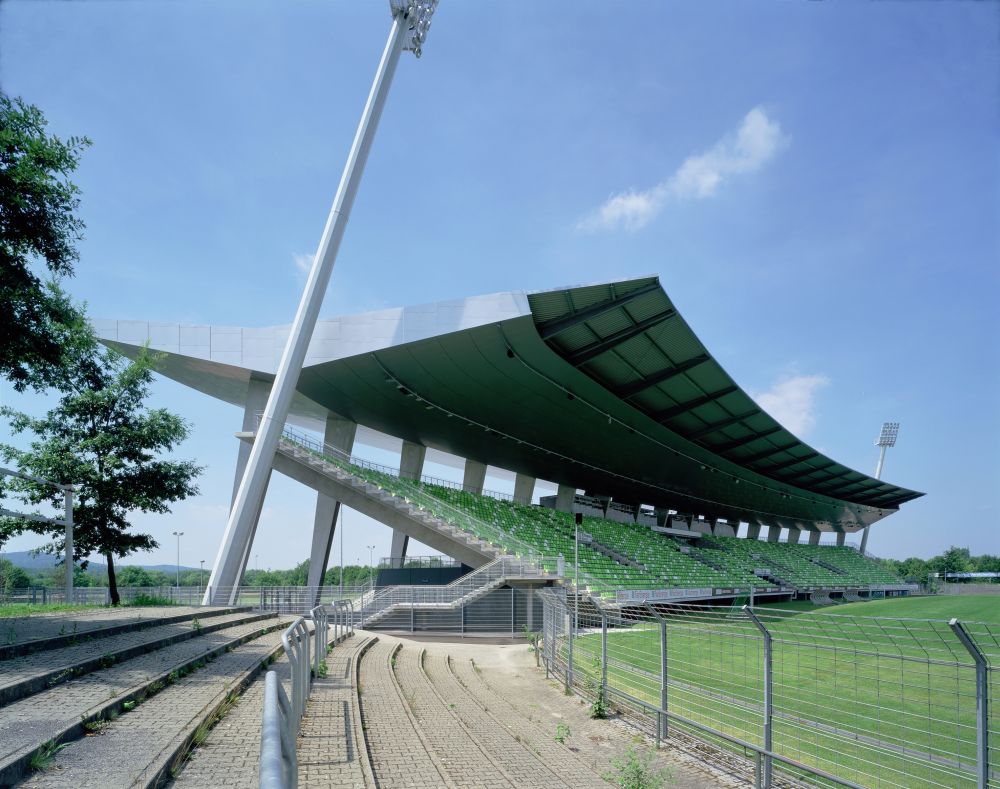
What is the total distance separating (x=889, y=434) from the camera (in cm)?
9600

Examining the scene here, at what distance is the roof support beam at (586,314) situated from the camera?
74.8 feet

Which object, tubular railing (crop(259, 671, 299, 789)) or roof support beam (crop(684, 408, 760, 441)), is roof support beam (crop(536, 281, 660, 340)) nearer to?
roof support beam (crop(684, 408, 760, 441))

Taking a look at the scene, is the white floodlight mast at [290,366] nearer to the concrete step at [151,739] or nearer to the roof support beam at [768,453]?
the concrete step at [151,739]

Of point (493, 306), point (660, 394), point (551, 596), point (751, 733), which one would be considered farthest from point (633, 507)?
point (751, 733)

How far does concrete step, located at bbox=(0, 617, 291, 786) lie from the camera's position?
4569mm

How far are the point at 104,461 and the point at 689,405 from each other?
87.1ft

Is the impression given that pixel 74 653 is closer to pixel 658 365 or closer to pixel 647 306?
pixel 647 306

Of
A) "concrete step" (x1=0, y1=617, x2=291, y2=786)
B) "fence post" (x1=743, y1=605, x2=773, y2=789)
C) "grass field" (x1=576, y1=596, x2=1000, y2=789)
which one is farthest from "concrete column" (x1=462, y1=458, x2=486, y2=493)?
"fence post" (x1=743, y1=605, x2=773, y2=789)

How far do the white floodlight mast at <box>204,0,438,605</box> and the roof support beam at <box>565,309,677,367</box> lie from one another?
1009 cm

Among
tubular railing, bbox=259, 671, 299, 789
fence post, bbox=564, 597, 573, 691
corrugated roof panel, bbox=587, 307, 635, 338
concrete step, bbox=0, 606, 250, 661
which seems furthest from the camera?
corrugated roof panel, bbox=587, 307, 635, 338

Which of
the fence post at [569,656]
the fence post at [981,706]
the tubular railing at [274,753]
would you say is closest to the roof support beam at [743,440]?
the fence post at [569,656]

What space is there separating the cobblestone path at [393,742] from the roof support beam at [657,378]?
21331 mm

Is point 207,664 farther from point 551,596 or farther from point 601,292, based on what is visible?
point 601,292

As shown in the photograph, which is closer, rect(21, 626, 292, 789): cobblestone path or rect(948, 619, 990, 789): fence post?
rect(21, 626, 292, 789): cobblestone path
